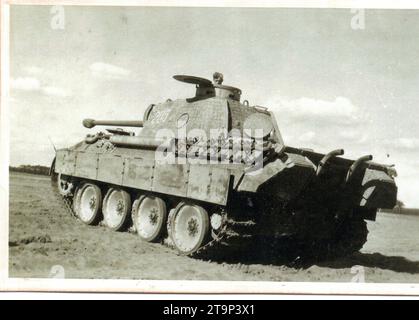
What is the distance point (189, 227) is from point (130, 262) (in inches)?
53.6

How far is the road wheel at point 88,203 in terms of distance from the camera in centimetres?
1359

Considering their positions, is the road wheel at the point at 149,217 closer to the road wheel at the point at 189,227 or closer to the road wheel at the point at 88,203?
the road wheel at the point at 189,227

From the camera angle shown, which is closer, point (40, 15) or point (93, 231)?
point (40, 15)

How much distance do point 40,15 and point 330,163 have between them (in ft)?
20.5

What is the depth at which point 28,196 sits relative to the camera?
16.6 m

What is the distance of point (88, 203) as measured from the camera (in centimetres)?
1427

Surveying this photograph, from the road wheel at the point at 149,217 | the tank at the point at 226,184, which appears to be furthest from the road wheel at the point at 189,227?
the road wheel at the point at 149,217

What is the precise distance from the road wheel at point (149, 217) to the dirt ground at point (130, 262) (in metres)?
0.26

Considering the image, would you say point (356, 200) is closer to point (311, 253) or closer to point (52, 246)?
point (311, 253)

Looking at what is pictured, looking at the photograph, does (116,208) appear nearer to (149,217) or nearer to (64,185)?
(149,217)

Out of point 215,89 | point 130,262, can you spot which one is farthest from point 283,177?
point 215,89

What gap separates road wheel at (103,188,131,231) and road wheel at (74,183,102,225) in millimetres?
293
